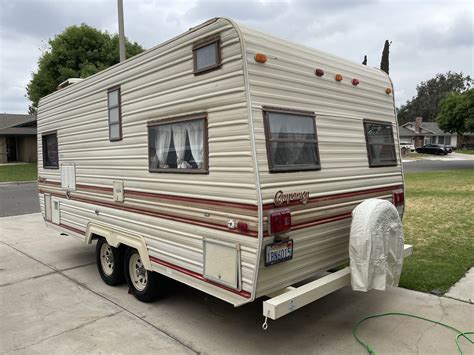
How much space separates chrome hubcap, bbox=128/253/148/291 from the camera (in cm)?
509

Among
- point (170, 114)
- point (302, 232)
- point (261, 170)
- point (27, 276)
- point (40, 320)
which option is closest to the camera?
point (261, 170)

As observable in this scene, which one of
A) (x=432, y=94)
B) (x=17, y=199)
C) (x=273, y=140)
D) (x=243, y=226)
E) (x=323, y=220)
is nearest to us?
(x=243, y=226)

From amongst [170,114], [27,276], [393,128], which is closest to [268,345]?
[170,114]

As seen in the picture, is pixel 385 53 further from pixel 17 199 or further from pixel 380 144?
pixel 380 144

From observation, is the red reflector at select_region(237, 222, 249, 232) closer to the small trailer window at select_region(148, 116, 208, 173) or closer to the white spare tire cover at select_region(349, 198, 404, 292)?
the small trailer window at select_region(148, 116, 208, 173)

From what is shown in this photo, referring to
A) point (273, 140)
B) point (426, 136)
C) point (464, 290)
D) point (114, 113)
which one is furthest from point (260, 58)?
point (426, 136)

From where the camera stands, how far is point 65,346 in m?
3.96

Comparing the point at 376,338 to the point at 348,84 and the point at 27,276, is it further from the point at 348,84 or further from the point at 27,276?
the point at 27,276

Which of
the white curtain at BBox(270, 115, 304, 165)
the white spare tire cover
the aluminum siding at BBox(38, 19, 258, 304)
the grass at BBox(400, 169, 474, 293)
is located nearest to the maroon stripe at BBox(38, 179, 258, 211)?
the aluminum siding at BBox(38, 19, 258, 304)

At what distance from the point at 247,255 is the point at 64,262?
15.6ft

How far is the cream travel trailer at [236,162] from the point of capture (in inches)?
136

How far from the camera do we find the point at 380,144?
5.12m

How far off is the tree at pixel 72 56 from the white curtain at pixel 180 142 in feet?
70.7

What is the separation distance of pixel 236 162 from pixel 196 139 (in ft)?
2.18
